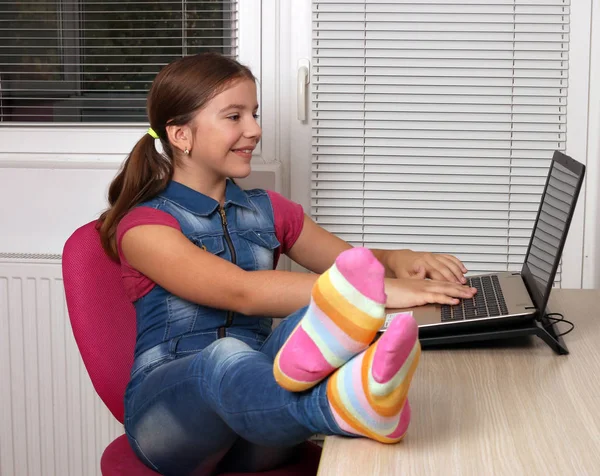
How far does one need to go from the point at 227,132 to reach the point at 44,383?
94 centimetres

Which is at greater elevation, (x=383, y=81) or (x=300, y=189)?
(x=383, y=81)

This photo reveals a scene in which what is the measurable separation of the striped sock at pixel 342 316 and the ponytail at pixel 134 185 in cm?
70

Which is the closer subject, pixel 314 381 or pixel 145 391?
pixel 314 381

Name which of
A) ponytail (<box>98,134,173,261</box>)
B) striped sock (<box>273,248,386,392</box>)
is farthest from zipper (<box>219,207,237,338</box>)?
striped sock (<box>273,248,386,392</box>)

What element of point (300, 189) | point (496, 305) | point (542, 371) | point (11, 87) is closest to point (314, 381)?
point (542, 371)

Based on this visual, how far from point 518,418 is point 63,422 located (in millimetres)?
1459

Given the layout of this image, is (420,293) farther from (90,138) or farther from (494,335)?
(90,138)

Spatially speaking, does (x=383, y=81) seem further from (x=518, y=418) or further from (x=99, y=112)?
(x=518, y=418)

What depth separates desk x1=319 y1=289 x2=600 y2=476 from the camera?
0.79m

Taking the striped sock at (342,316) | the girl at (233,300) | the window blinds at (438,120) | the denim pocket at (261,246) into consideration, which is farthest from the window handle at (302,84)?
the striped sock at (342,316)

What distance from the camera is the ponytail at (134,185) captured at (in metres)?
1.46

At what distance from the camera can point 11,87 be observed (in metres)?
2.28

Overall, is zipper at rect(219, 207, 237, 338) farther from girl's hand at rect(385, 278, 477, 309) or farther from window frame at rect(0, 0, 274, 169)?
window frame at rect(0, 0, 274, 169)

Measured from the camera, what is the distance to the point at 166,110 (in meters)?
1.54
